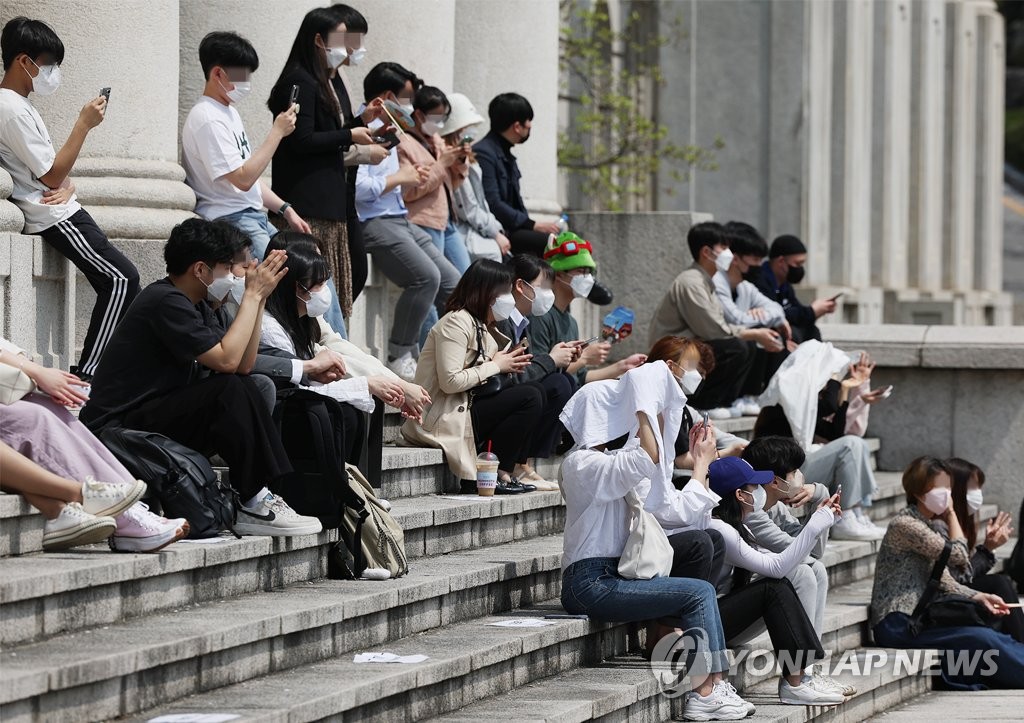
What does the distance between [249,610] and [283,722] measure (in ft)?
3.13

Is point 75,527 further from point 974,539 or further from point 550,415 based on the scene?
point 974,539

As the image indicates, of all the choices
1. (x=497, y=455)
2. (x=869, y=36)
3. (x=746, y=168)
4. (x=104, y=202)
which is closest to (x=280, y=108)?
(x=104, y=202)

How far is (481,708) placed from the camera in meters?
7.43

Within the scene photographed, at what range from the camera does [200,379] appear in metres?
7.83

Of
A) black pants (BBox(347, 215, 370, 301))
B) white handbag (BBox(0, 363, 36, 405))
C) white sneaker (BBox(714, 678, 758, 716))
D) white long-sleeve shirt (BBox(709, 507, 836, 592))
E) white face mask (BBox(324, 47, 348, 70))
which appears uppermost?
white face mask (BBox(324, 47, 348, 70))

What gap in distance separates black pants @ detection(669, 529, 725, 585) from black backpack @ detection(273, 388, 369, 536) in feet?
4.66

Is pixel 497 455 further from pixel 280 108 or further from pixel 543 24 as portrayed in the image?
pixel 543 24

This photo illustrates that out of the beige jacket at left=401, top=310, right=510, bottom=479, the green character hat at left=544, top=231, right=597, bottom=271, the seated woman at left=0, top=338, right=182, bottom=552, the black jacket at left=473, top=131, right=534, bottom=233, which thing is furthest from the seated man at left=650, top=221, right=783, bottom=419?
the seated woman at left=0, top=338, right=182, bottom=552

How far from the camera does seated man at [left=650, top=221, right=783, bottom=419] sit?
525 inches

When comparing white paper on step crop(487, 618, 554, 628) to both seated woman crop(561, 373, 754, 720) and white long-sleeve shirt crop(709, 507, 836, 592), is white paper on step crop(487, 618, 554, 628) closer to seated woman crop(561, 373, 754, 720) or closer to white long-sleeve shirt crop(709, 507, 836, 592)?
seated woman crop(561, 373, 754, 720)

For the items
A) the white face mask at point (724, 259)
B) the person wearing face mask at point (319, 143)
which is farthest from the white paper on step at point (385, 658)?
the white face mask at point (724, 259)

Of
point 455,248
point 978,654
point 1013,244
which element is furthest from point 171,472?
point 1013,244

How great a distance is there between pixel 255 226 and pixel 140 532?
306cm

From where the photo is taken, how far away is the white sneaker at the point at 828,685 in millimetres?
8930
